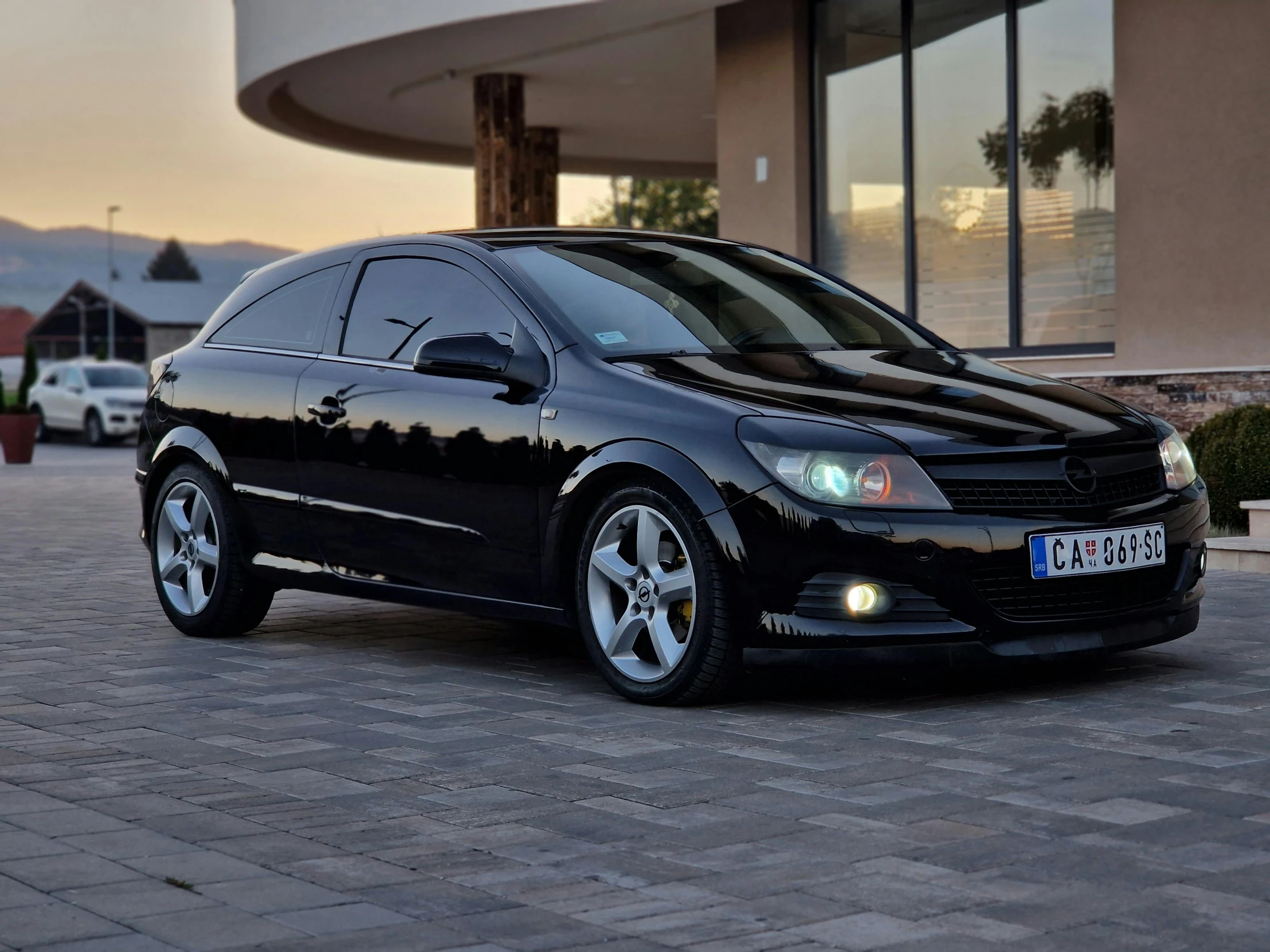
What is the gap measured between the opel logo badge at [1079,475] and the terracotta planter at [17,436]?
23.4 m

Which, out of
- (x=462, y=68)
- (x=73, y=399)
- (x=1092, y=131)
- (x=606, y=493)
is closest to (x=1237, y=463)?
(x=1092, y=131)

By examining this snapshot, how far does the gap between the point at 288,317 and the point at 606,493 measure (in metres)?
2.23

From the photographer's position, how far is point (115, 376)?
1462 inches

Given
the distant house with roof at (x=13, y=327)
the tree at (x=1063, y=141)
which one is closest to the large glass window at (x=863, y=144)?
the tree at (x=1063, y=141)

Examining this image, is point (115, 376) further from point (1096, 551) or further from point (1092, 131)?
point (1096, 551)

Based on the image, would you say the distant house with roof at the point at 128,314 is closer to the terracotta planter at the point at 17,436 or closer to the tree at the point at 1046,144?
the terracotta planter at the point at 17,436

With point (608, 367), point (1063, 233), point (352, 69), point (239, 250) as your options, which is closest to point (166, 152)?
point (352, 69)

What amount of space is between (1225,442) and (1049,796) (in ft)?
21.5

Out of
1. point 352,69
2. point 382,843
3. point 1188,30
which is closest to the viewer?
point 382,843

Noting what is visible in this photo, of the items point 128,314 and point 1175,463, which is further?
point 128,314

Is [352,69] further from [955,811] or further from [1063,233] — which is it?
[955,811]

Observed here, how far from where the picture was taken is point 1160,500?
18.7ft

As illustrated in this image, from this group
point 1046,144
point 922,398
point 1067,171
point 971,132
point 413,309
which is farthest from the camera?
point 971,132

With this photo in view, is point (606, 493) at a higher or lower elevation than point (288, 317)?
lower
